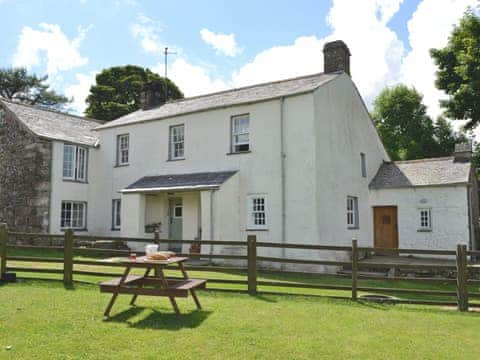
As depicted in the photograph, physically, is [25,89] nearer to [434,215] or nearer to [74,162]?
[74,162]

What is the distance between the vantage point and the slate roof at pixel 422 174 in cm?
1903

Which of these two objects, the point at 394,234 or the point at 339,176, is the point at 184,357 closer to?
the point at 339,176

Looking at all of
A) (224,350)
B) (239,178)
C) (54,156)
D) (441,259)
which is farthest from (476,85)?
(54,156)

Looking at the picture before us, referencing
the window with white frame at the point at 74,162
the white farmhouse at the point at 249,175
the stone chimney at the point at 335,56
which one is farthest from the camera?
the window with white frame at the point at 74,162

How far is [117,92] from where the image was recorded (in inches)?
1682

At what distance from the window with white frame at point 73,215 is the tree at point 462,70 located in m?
18.9

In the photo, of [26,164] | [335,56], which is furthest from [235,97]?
[26,164]

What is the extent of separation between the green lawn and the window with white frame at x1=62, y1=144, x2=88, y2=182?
41.2ft

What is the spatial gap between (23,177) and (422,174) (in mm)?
19417

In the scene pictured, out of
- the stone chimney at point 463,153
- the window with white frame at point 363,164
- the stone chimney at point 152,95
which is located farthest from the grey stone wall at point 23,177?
the stone chimney at point 463,153

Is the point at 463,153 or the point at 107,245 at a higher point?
the point at 463,153

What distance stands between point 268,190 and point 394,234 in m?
7.84

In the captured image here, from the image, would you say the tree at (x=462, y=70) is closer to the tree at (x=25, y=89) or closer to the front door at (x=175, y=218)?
the front door at (x=175, y=218)

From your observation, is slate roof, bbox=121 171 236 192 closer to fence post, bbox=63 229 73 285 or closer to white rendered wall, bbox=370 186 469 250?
fence post, bbox=63 229 73 285
